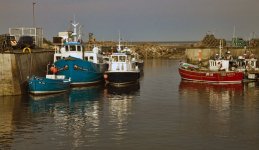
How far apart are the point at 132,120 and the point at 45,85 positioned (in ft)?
47.7

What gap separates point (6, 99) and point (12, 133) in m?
13.1

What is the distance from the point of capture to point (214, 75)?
57406 millimetres

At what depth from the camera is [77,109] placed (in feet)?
119

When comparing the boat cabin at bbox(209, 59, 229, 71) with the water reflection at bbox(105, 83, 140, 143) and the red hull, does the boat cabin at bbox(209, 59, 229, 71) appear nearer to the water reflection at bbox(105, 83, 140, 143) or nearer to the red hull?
the red hull

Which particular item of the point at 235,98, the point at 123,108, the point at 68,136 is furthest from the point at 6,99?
the point at 235,98

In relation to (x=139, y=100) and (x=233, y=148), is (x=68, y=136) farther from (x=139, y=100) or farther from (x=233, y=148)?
(x=139, y=100)

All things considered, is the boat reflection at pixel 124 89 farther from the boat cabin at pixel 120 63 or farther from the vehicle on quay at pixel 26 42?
the vehicle on quay at pixel 26 42

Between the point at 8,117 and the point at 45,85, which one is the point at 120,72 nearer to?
the point at 45,85

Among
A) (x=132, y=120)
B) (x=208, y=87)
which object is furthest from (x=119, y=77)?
(x=132, y=120)

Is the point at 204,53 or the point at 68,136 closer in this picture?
the point at 68,136

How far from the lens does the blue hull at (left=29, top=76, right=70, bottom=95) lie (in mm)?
42356

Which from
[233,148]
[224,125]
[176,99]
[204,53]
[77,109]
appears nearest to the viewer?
[233,148]

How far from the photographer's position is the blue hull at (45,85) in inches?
1668

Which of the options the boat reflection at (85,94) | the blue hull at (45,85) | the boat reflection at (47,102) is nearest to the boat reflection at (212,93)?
the boat reflection at (85,94)
